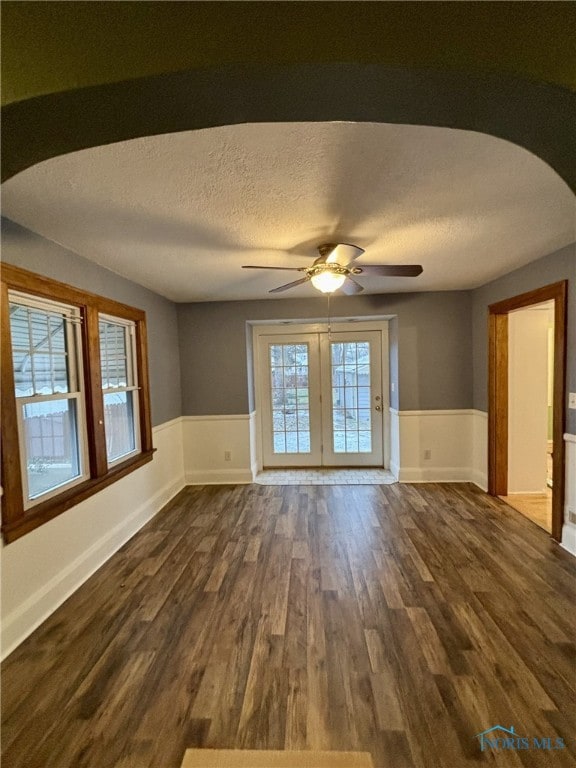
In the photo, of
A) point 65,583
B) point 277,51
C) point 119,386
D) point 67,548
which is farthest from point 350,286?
point 65,583

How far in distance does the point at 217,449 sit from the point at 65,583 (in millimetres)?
2180

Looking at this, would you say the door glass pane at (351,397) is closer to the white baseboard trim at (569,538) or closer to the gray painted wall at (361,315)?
the gray painted wall at (361,315)

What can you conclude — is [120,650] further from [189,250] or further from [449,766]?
[189,250]

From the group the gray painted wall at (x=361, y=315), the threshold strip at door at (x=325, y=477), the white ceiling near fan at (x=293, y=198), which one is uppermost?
the white ceiling near fan at (x=293, y=198)

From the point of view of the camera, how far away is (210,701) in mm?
1380

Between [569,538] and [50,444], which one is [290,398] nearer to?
[50,444]

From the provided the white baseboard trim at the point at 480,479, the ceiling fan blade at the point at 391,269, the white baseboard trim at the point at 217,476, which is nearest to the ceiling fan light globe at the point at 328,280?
the ceiling fan blade at the point at 391,269

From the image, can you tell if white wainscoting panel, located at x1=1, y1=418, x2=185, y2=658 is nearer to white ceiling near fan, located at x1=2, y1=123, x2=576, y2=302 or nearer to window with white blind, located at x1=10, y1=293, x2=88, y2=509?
window with white blind, located at x1=10, y1=293, x2=88, y2=509

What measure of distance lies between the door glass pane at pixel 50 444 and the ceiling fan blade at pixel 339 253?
2.06 metres

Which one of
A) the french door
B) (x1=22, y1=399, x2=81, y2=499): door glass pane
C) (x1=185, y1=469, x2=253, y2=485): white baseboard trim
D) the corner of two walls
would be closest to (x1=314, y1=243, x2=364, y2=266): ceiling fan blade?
(x1=22, y1=399, x2=81, y2=499): door glass pane

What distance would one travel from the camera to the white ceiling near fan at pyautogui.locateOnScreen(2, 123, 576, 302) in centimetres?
125

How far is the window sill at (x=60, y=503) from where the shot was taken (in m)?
1.76

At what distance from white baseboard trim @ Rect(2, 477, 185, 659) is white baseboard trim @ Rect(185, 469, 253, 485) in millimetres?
942

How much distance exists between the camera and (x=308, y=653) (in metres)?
1.60
